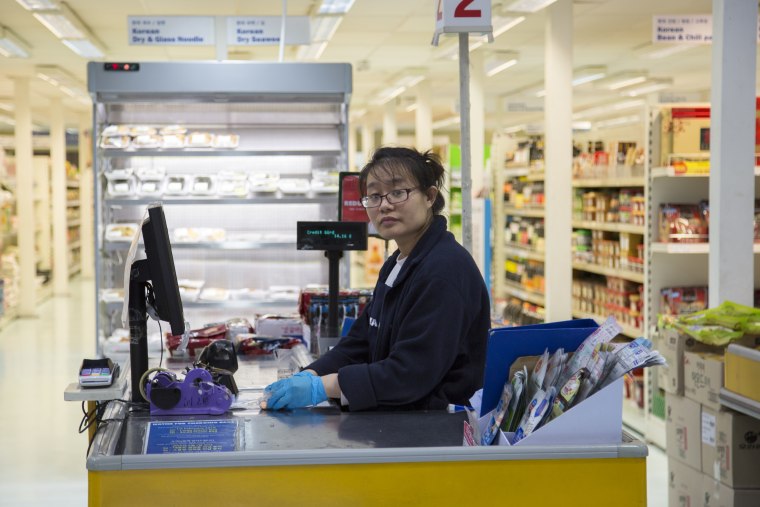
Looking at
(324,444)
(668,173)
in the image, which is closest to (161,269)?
(324,444)

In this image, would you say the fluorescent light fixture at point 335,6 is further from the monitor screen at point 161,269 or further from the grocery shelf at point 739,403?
the monitor screen at point 161,269

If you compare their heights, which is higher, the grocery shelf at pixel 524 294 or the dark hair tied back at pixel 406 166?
the dark hair tied back at pixel 406 166

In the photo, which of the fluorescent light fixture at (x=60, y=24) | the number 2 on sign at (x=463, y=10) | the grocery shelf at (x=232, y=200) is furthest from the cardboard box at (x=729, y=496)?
the fluorescent light fixture at (x=60, y=24)

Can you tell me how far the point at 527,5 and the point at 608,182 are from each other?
1620mm

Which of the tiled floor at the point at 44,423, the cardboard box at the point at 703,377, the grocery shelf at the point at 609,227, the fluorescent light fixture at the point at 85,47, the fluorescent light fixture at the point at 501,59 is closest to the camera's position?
the cardboard box at the point at 703,377

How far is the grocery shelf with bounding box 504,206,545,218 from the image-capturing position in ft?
31.0

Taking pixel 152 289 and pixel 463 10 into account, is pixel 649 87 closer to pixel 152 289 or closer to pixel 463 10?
pixel 463 10

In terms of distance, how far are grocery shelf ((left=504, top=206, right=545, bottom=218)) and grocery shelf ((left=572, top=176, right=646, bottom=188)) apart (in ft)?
2.31

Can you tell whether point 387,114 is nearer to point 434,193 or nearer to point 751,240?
point 751,240

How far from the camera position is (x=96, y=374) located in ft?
8.18

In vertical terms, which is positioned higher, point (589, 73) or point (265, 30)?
point (589, 73)

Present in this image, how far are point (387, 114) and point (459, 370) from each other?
16.3 meters

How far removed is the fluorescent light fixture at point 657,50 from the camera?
1149cm

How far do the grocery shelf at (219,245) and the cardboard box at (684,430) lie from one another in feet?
9.72
